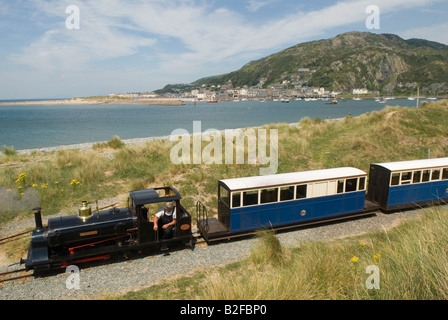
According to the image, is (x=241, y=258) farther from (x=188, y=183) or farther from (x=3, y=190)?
(x=3, y=190)

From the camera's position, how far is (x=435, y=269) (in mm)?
4625

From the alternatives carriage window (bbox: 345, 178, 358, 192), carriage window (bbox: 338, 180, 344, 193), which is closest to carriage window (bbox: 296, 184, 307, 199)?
carriage window (bbox: 338, 180, 344, 193)

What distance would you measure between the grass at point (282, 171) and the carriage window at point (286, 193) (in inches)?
99.8

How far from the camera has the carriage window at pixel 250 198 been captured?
10.5 metres

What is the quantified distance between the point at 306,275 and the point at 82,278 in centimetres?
607

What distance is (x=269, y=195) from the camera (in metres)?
10.8

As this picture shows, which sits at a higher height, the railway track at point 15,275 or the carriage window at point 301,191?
the carriage window at point 301,191

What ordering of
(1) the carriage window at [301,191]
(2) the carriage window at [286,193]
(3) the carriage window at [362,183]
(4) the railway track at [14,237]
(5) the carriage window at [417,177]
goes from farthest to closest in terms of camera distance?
(5) the carriage window at [417,177], (3) the carriage window at [362,183], (1) the carriage window at [301,191], (2) the carriage window at [286,193], (4) the railway track at [14,237]
